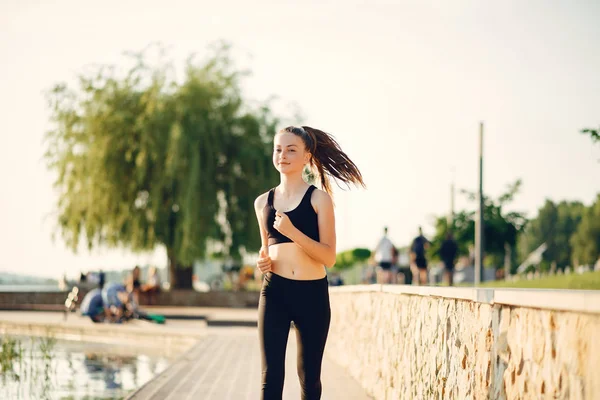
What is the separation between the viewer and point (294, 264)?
4969 millimetres

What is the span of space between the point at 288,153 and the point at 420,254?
1898cm

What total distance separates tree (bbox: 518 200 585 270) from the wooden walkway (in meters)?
128

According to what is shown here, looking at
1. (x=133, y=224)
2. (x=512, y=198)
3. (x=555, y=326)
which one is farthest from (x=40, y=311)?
(x=555, y=326)

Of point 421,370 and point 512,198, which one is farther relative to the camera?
point 512,198

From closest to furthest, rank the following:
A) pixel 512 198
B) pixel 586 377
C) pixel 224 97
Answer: pixel 586 377 → pixel 224 97 → pixel 512 198

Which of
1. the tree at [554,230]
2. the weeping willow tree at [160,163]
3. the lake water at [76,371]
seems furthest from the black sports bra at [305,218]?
the tree at [554,230]

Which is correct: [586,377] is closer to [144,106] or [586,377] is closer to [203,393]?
[203,393]

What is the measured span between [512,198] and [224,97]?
13.7 meters

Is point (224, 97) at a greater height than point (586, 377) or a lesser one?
greater

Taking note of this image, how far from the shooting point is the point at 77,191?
34062 millimetres

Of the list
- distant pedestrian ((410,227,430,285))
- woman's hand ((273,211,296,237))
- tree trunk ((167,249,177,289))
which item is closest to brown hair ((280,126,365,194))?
woman's hand ((273,211,296,237))

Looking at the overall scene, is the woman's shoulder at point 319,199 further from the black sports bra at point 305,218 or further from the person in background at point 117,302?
the person in background at point 117,302

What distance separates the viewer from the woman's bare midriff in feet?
16.3

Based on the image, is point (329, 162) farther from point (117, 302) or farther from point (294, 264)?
point (117, 302)
